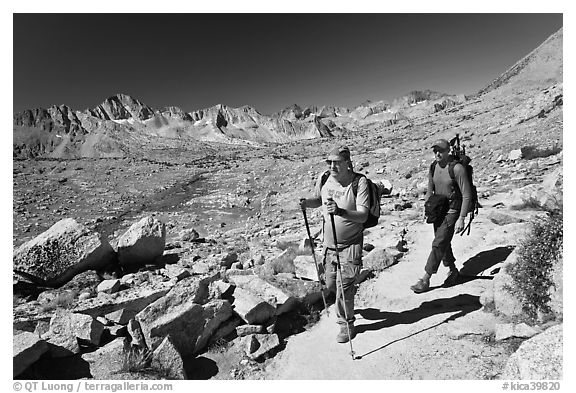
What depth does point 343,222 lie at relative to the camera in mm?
5191

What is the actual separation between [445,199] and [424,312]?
2.17 m

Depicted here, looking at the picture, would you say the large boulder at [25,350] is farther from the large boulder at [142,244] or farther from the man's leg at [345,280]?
the man's leg at [345,280]

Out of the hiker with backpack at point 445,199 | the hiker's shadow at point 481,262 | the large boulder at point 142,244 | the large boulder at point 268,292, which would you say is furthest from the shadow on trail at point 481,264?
the large boulder at point 142,244

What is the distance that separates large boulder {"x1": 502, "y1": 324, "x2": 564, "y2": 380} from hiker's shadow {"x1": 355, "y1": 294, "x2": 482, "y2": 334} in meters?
1.74

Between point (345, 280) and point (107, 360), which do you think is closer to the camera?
point (107, 360)

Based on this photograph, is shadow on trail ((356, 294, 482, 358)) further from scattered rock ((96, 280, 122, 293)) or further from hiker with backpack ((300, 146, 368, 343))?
scattered rock ((96, 280, 122, 293))

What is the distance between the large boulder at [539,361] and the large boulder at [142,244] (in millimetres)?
8858

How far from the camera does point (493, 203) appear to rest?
12055 mm

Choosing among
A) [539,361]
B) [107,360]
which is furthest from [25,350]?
[539,361]

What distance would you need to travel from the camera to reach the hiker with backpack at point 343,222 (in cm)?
496

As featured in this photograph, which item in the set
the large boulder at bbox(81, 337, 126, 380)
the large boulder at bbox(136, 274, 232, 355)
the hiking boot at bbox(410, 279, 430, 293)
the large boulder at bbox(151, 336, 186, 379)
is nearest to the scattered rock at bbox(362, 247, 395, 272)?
the hiking boot at bbox(410, 279, 430, 293)

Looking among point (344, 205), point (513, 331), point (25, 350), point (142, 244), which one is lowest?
point (513, 331)

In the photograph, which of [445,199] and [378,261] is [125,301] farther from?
[445,199]

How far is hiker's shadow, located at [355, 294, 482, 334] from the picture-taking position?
589 centimetres
